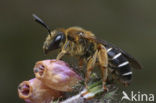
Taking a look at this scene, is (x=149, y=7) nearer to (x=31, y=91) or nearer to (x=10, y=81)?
(x=10, y=81)

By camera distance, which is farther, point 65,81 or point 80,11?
point 80,11

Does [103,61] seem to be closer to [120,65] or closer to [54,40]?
[120,65]

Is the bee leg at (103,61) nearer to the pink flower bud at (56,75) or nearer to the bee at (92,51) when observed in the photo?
the bee at (92,51)

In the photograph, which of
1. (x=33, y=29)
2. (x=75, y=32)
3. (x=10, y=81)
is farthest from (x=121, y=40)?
(x=75, y=32)

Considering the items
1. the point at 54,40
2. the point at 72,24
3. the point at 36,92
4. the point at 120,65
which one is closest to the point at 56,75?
the point at 36,92

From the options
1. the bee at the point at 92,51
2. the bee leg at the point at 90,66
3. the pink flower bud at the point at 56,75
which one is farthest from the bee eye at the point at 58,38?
the bee leg at the point at 90,66

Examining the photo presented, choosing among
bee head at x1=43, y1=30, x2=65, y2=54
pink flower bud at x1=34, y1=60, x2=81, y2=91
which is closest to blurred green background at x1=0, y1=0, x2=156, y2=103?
bee head at x1=43, y1=30, x2=65, y2=54

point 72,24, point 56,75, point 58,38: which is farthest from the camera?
point 72,24
